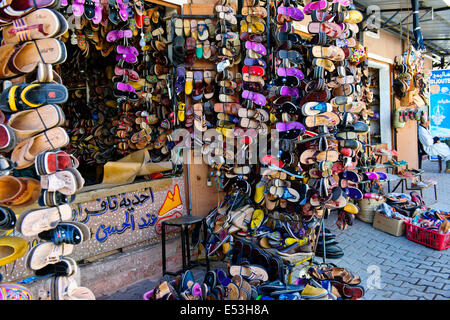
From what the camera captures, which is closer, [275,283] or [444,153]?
[275,283]

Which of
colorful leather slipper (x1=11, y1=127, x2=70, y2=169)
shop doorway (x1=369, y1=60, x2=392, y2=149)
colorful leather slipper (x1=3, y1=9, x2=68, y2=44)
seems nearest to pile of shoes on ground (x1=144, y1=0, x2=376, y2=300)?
colorful leather slipper (x1=11, y1=127, x2=70, y2=169)

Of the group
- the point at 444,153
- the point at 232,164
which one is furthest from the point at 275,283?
the point at 444,153

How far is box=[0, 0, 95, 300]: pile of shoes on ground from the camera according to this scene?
168 cm

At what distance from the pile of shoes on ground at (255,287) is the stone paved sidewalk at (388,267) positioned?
40cm

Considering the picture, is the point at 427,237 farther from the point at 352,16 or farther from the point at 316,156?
the point at 352,16

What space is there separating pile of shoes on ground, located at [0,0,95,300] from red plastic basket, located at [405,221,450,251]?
427 centimetres

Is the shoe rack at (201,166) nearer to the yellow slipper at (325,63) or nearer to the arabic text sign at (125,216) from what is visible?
the arabic text sign at (125,216)

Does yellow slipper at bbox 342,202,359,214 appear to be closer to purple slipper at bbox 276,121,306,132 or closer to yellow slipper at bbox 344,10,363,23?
purple slipper at bbox 276,121,306,132

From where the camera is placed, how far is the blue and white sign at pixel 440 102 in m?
7.76

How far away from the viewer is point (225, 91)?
3838 millimetres

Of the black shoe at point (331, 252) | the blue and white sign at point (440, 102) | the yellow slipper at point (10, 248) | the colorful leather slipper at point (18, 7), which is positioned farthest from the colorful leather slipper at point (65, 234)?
the blue and white sign at point (440, 102)

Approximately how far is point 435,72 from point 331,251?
617 centimetres

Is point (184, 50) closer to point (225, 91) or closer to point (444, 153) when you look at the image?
point (225, 91)

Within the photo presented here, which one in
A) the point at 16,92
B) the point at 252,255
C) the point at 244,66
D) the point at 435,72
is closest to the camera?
the point at 16,92
